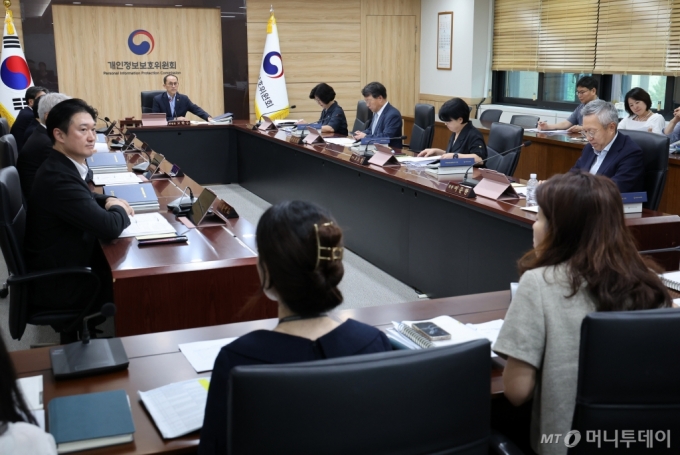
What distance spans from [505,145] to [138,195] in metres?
2.31

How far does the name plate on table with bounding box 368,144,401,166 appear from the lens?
15.2 feet

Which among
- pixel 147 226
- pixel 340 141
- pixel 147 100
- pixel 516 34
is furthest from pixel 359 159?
pixel 516 34

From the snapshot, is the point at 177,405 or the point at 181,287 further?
the point at 181,287

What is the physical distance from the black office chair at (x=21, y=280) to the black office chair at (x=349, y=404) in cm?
177

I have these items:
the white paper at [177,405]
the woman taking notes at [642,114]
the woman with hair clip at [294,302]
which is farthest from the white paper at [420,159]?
the woman with hair clip at [294,302]

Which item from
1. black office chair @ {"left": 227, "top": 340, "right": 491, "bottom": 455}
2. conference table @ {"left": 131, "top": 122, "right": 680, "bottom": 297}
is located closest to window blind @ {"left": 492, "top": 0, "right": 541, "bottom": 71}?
conference table @ {"left": 131, "top": 122, "right": 680, "bottom": 297}

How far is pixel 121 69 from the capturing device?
28.4ft

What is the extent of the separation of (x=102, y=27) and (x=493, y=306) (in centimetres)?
760

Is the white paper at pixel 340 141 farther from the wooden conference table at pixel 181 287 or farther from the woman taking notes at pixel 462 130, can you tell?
the wooden conference table at pixel 181 287

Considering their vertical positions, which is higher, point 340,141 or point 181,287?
point 340,141

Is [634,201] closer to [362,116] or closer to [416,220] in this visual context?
[416,220]

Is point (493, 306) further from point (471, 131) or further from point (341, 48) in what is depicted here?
point (341, 48)

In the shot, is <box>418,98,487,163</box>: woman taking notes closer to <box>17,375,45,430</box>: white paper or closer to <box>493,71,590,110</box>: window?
<box>493,71,590,110</box>: window

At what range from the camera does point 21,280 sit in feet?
8.21
